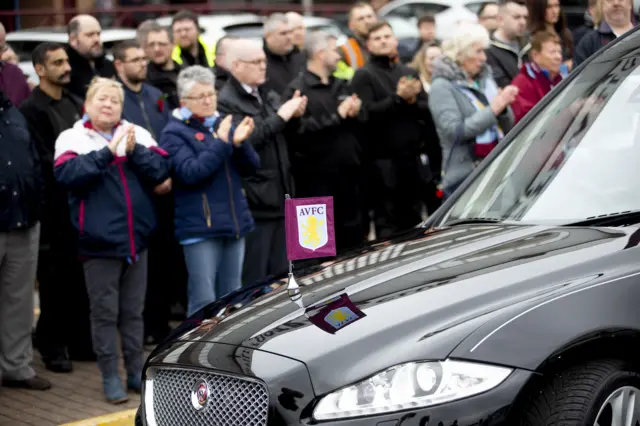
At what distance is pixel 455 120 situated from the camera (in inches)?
352

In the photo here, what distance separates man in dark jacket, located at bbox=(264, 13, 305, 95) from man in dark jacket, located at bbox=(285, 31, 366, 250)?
1.78 ft

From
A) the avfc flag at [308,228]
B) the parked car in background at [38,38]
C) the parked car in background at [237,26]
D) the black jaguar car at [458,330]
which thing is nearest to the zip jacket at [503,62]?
the black jaguar car at [458,330]

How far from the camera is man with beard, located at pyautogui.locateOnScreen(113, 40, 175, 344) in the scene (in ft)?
28.9

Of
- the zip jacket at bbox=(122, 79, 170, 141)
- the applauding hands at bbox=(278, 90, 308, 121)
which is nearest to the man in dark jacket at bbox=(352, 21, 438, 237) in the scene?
the applauding hands at bbox=(278, 90, 308, 121)

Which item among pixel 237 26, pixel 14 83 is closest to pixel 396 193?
pixel 14 83

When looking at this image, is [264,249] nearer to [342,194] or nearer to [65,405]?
[342,194]

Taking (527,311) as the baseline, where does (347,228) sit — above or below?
below

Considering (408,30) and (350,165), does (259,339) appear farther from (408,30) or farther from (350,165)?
(408,30)

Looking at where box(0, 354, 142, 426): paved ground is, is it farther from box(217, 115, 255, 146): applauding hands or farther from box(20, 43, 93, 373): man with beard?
box(217, 115, 255, 146): applauding hands

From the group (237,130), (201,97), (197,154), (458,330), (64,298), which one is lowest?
(64,298)

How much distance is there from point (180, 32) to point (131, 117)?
261 cm

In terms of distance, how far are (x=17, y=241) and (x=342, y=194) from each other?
118 inches

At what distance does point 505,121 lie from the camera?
9.13 m

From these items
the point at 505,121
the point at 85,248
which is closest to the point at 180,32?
the point at 505,121
